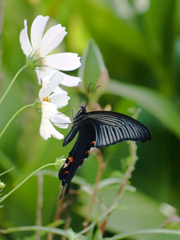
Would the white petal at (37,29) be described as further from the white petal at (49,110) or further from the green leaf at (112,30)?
the green leaf at (112,30)

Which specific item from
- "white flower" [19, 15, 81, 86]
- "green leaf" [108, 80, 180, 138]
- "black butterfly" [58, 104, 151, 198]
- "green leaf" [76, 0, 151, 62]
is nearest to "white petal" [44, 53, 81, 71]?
"white flower" [19, 15, 81, 86]

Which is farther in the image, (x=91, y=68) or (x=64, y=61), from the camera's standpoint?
(x=91, y=68)

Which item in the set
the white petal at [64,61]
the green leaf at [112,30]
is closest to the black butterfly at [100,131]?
the white petal at [64,61]

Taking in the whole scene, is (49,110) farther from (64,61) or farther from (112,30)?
(112,30)

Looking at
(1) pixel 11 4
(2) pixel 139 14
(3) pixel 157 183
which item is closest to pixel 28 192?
(3) pixel 157 183

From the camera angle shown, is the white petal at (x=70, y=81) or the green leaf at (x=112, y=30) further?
the green leaf at (x=112, y=30)

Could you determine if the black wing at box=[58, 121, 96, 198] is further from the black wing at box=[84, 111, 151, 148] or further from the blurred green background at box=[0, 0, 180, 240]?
the blurred green background at box=[0, 0, 180, 240]

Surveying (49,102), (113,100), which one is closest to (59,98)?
(49,102)
